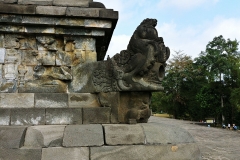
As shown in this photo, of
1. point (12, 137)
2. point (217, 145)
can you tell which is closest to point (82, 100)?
point (12, 137)

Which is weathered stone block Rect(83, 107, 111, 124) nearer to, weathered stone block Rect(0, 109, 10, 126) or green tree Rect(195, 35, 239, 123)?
weathered stone block Rect(0, 109, 10, 126)

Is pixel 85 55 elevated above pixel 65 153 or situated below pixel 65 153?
above

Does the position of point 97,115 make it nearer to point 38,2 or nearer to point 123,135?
point 123,135

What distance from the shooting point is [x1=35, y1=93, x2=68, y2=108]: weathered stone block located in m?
4.94

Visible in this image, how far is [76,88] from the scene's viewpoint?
5.19 meters

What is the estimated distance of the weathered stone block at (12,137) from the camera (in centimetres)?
400

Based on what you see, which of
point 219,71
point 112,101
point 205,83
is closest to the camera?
point 112,101

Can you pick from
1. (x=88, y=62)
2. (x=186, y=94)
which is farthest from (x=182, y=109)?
(x=88, y=62)

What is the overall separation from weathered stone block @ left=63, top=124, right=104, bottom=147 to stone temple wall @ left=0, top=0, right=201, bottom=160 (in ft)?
0.05

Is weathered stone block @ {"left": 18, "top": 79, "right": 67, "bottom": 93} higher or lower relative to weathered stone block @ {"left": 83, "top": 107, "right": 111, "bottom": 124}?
higher

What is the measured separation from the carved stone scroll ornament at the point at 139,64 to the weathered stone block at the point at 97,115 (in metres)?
0.40

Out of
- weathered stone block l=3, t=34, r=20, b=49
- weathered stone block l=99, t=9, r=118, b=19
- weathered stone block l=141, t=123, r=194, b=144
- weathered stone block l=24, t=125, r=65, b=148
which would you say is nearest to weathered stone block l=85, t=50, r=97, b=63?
weathered stone block l=99, t=9, r=118, b=19

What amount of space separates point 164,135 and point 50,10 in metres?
3.27

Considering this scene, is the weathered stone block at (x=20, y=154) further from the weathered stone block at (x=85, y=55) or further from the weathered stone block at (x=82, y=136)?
the weathered stone block at (x=85, y=55)
